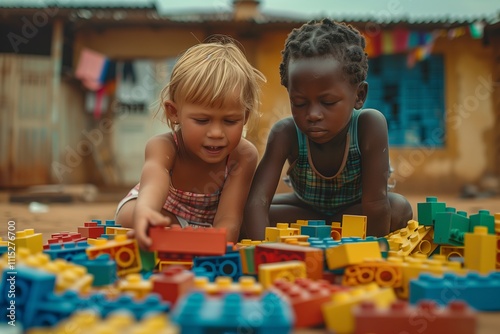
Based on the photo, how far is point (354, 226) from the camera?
9.38ft

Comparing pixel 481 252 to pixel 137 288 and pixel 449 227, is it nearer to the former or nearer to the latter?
pixel 449 227

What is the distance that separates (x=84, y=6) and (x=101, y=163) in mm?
4186

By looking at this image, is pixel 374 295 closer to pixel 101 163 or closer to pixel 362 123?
pixel 362 123

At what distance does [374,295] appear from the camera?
5.11 feet

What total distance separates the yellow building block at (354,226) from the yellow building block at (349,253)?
2.32 feet

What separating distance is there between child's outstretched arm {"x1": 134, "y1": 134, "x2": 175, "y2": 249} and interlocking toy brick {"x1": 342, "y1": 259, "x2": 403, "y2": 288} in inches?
28.8

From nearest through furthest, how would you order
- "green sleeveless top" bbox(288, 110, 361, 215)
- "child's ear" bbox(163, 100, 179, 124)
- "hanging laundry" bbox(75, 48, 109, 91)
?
"child's ear" bbox(163, 100, 179, 124), "green sleeveless top" bbox(288, 110, 361, 215), "hanging laundry" bbox(75, 48, 109, 91)

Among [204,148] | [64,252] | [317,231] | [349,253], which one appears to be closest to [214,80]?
[204,148]

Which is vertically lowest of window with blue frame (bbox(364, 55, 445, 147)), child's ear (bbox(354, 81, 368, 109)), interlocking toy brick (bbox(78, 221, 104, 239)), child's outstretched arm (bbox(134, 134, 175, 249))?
interlocking toy brick (bbox(78, 221, 104, 239))

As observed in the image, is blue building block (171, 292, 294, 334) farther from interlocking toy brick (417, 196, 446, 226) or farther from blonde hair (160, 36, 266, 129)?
blonde hair (160, 36, 266, 129)

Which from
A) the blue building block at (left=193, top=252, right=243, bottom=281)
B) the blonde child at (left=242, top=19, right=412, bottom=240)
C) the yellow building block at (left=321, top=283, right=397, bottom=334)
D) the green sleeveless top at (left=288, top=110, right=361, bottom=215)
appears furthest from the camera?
the green sleeveless top at (left=288, top=110, right=361, bottom=215)

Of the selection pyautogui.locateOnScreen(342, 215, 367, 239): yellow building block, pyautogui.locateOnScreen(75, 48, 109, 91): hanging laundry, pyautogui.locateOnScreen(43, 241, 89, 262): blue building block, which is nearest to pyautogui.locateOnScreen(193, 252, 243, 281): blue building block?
pyautogui.locateOnScreen(43, 241, 89, 262): blue building block

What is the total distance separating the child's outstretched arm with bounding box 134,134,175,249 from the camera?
7.12 feet

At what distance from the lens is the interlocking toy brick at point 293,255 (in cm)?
203
